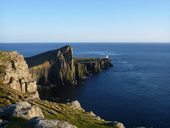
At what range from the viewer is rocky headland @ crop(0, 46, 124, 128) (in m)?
30.7

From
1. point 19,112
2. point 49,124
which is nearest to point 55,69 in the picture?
point 19,112

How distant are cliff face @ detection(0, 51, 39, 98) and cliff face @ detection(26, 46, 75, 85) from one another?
69480 millimetres

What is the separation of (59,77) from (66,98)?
130 ft

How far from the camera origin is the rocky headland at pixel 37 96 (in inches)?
1211

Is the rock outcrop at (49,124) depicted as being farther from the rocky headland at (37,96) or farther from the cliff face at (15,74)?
the cliff face at (15,74)

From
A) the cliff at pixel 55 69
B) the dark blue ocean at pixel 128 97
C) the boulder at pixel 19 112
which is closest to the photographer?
the boulder at pixel 19 112

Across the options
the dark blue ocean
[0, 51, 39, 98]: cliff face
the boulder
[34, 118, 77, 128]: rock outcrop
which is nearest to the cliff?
the dark blue ocean

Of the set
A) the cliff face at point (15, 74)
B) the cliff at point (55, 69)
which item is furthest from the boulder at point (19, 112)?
the cliff at point (55, 69)

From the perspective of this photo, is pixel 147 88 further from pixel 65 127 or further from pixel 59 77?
pixel 65 127

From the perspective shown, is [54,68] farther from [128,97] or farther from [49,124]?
[49,124]

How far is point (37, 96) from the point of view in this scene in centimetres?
9181

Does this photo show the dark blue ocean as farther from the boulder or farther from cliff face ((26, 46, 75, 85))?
the boulder

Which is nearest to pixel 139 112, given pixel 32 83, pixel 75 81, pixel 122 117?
pixel 122 117

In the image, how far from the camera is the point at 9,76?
8200cm
